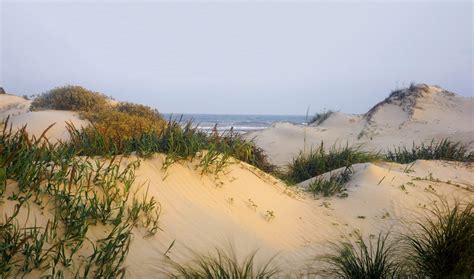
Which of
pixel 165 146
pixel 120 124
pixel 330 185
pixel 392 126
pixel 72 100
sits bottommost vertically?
pixel 330 185

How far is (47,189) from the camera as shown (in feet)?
13.4

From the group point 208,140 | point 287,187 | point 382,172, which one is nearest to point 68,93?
point 208,140

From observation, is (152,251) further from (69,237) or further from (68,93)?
(68,93)

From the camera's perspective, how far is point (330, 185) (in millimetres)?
7637

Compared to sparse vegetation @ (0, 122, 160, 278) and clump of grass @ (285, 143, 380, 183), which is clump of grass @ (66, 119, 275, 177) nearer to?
sparse vegetation @ (0, 122, 160, 278)

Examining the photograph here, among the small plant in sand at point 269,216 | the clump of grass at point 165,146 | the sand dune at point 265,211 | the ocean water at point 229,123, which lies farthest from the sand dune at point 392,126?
the small plant in sand at point 269,216

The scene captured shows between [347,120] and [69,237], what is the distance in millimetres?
19181

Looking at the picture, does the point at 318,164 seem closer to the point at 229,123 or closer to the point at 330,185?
the point at 330,185

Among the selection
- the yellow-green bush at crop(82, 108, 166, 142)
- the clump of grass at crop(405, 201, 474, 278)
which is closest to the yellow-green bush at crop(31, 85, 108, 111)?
the yellow-green bush at crop(82, 108, 166, 142)

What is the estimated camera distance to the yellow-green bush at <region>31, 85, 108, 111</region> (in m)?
13.7

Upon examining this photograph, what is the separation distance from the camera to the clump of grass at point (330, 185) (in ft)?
24.5

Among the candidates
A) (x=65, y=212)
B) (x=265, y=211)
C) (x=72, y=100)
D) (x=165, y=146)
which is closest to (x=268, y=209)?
(x=265, y=211)

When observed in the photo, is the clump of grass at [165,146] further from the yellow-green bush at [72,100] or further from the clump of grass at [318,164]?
the yellow-green bush at [72,100]

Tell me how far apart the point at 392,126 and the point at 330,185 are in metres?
13.1
